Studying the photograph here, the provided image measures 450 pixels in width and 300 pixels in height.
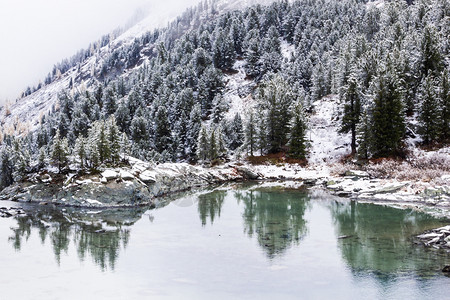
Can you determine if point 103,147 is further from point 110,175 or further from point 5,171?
point 5,171

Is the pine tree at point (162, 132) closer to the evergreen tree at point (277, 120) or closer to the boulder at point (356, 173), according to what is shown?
the evergreen tree at point (277, 120)

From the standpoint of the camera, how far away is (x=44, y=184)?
48125 millimetres

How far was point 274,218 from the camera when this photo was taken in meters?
31.6

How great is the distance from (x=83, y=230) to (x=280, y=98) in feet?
167

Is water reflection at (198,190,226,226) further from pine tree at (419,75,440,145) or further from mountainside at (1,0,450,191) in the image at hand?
pine tree at (419,75,440,145)

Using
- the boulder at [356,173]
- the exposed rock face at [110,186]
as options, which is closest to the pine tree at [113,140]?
the exposed rock face at [110,186]

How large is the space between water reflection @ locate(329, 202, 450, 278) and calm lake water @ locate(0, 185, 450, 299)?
76 mm

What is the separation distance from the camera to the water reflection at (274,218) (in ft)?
78.0

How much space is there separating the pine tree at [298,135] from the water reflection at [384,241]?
94.1 ft

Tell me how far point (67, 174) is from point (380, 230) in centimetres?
4189

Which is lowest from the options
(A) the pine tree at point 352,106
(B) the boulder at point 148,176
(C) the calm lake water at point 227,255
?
(C) the calm lake water at point 227,255

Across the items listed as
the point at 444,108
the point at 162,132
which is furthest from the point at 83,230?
the point at 162,132

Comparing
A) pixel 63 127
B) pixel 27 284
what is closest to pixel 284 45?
pixel 63 127

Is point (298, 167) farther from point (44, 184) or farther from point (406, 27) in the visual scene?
point (406, 27)
